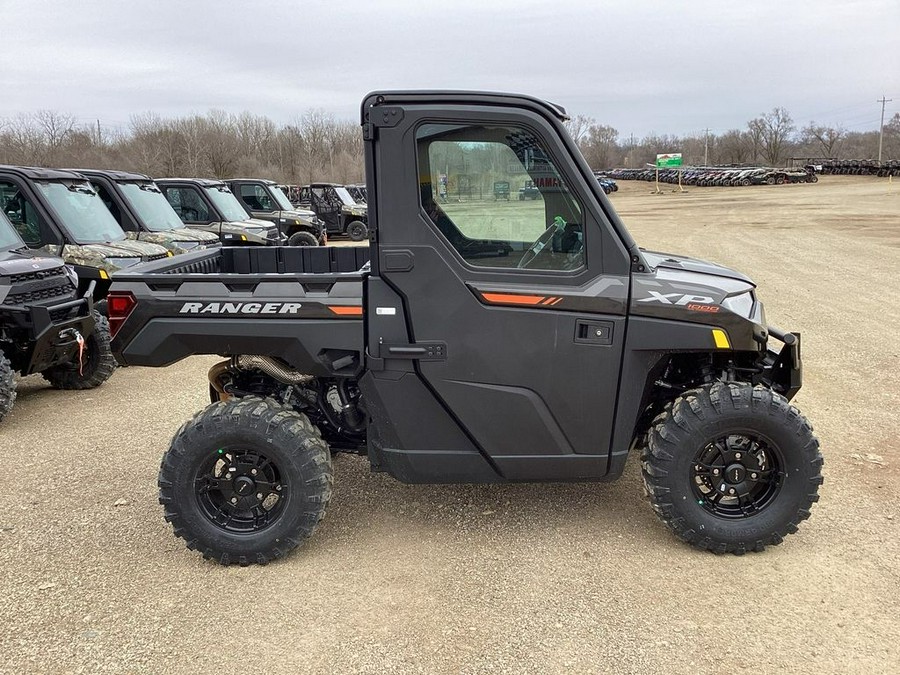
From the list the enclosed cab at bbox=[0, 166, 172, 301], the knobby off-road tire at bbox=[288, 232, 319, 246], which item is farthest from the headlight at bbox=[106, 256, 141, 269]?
the knobby off-road tire at bbox=[288, 232, 319, 246]

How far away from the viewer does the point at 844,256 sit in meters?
16.0

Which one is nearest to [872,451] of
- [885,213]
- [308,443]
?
[308,443]

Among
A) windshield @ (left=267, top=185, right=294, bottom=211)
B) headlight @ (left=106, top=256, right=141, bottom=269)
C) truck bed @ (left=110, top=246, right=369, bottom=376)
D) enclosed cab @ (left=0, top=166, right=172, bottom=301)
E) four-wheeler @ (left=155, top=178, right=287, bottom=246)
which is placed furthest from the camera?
windshield @ (left=267, top=185, right=294, bottom=211)

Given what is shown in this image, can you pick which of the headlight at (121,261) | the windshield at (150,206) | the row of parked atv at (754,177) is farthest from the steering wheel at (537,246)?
the row of parked atv at (754,177)

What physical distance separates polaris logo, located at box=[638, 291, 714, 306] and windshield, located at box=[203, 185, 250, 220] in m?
13.0

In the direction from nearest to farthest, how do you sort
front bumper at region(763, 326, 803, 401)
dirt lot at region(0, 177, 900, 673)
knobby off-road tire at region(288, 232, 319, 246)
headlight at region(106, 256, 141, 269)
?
dirt lot at region(0, 177, 900, 673) → front bumper at region(763, 326, 803, 401) → headlight at region(106, 256, 141, 269) → knobby off-road tire at region(288, 232, 319, 246)

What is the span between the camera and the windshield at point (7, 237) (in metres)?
6.91

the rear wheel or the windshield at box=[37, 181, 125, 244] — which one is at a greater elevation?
the windshield at box=[37, 181, 125, 244]

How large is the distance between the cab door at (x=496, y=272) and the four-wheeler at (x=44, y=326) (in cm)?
405

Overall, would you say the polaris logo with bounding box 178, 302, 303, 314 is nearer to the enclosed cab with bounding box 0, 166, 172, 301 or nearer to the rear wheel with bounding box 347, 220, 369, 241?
the enclosed cab with bounding box 0, 166, 172, 301

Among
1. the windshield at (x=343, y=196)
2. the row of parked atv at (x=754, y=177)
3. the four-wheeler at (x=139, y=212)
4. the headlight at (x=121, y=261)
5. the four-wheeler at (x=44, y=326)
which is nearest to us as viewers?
the four-wheeler at (x=44, y=326)

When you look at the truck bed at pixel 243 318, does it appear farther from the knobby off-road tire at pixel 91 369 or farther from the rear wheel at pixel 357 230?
the rear wheel at pixel 357 230

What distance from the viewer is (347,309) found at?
11.7ft

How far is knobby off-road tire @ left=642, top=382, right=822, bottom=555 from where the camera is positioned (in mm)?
3553
